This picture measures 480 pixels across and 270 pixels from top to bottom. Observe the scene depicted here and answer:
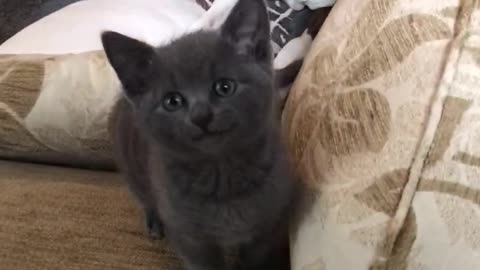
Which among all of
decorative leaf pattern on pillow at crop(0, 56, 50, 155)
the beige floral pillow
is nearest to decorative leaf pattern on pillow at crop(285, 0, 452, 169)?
the beige floral pillow

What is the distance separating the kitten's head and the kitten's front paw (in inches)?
10.2

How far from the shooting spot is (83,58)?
1263 mm

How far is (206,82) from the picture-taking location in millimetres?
845

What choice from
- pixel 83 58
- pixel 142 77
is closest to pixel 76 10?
pixel 83 58

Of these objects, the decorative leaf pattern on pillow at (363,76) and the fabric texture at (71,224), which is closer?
the decorative leaf pattern on pillow at (363,76)

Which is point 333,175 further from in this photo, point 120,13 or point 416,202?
point 120,13

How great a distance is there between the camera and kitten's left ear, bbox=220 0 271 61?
2.85 ft

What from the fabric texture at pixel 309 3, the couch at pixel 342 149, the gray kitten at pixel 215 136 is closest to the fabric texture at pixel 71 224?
the couch at pixel 342 149

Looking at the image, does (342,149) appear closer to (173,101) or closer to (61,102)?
(173,101)

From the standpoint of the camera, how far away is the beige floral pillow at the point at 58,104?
1247 millimetres

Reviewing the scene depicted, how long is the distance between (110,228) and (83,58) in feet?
1.07

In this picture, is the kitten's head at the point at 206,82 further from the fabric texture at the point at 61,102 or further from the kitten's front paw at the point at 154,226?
the fabric texture at the point at 61,102

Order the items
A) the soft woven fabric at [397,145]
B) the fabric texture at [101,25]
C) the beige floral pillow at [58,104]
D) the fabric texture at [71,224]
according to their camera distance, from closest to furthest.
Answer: the soft woven fabric at [397,145], the fabric texture at [71,224], the beige floral pillow at [58,104], the fabric texture at [101,25]

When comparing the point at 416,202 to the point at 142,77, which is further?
the point at 142,77
